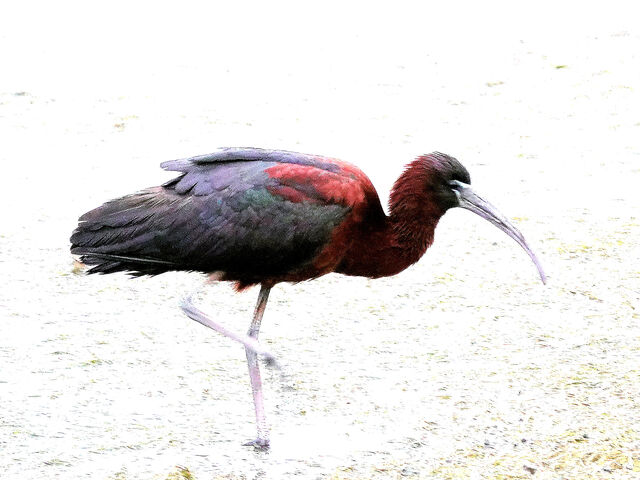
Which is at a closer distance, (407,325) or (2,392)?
(2,392)

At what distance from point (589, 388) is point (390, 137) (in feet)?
16.5

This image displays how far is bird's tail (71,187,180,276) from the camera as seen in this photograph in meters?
5.00

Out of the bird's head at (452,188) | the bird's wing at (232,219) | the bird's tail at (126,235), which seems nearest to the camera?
the bird's wing at (232,219)

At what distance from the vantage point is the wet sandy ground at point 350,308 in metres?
4.91

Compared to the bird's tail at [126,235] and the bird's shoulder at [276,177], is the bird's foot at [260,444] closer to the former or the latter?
the bird's tail at [126,235]

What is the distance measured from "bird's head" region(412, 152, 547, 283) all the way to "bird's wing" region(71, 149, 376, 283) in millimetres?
352

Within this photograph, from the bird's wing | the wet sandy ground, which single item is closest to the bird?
the bird's wing

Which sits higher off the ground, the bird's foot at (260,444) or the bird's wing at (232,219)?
the bird's wing at (232,219)

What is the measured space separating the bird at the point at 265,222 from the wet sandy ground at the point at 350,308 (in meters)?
0.49

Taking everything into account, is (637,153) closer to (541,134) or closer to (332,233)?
(541,134)

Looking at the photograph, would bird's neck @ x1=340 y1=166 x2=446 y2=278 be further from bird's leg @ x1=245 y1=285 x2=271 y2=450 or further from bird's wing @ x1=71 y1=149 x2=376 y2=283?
bird's leg @ x1=245 y1=285 x2=271 y2=450

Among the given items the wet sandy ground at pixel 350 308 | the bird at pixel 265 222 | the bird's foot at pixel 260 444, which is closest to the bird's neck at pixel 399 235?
the bird at pixel 265 222

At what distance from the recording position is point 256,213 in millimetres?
4902

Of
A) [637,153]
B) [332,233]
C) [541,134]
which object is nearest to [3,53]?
[541,134]
